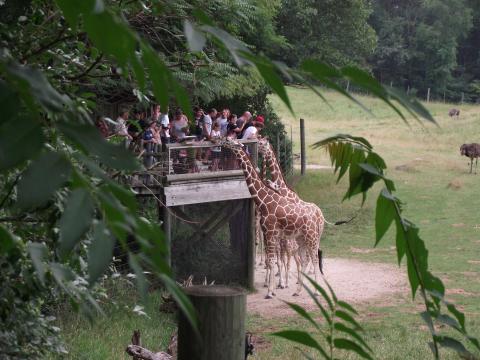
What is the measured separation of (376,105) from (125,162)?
47.1 m

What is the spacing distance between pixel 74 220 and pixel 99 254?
0.03 m

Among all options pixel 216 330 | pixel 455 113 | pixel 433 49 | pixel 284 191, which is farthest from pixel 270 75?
pixel 433 49

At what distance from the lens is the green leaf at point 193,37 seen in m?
0.79

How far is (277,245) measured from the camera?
42.2 ft

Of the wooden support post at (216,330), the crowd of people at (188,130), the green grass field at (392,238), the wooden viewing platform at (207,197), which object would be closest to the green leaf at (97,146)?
the green grass field at (392,238)

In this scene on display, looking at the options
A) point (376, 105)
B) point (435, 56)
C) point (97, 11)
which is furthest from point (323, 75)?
point (435, 56)

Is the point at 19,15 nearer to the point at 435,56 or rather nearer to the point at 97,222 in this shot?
the point at 97,222

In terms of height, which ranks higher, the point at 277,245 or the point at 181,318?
the point at 181,318

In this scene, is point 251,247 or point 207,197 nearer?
point 207,197

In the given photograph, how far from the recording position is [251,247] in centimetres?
1308

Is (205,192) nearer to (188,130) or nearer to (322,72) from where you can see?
(188,130)

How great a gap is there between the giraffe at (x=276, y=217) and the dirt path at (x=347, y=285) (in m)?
0.34

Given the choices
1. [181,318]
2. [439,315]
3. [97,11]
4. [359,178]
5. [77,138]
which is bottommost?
[181,318]

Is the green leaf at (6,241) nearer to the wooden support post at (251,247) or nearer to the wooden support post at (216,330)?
the wooden support post at (216,330)
